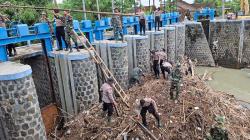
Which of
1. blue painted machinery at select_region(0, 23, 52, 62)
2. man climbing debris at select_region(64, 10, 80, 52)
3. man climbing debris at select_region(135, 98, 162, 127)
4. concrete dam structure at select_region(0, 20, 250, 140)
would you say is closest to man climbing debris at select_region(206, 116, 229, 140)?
man climbing debris at select_region(135, 98, 162, 127)

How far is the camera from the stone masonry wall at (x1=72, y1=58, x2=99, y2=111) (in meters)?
11.1

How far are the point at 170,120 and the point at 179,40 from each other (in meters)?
13.9

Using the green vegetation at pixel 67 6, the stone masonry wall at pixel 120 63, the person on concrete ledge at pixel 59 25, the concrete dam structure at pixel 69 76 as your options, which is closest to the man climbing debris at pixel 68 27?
the person on concrete ledge at pixel 59 25

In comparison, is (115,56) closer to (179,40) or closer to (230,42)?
(179,40)

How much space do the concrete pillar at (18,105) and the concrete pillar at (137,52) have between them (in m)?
7.83

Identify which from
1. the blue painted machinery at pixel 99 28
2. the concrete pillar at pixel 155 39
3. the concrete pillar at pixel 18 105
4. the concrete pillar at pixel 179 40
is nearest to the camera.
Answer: the concrete pillar at pixel 18 105

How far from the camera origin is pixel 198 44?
24.8m

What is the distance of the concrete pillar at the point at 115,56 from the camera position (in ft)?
45.0

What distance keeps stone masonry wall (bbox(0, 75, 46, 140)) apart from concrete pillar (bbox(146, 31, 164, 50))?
36.6 ft

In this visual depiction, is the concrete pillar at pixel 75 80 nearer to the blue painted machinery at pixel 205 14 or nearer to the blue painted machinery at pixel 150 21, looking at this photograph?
the blue painted machinery at pixel 150 21

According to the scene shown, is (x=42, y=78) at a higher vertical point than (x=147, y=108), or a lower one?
higher

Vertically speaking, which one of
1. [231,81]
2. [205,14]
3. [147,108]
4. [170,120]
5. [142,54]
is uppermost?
[205,14]

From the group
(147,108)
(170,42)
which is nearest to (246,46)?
(170,42)

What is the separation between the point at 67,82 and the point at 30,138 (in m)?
2.98
